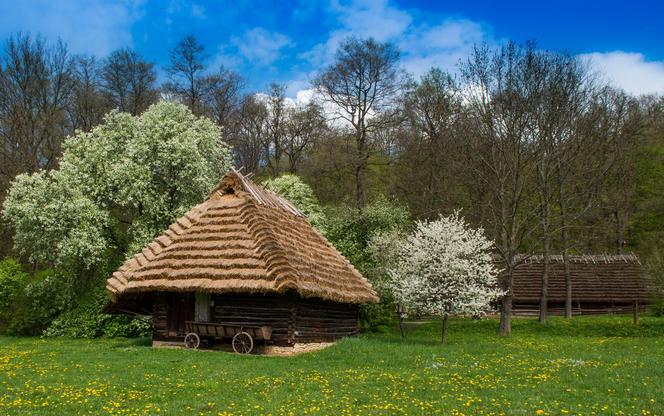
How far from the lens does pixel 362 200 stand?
1581 inches

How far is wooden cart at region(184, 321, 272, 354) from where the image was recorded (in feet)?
66.4

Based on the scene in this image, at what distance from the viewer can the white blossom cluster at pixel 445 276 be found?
22078 millimetres

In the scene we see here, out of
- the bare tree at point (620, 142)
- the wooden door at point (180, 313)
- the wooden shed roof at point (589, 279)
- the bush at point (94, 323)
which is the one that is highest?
the bare tree at point (620, 142)

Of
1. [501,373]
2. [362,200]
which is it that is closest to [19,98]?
[362,200]

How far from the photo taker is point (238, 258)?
68.9 feet

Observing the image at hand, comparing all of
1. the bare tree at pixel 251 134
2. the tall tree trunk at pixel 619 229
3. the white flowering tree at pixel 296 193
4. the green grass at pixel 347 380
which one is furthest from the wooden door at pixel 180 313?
the tall tree trunk at pixel 619 229

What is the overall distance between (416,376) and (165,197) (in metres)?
18.3

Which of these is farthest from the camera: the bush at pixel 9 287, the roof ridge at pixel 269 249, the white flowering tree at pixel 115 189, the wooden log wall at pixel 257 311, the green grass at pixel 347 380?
the bush at pixel 9 287

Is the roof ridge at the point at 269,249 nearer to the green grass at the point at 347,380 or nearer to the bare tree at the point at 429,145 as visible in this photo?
the green grass at the point at 347,380

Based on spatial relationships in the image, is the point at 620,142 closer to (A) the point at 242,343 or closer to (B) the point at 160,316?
(A) the point at 242,343

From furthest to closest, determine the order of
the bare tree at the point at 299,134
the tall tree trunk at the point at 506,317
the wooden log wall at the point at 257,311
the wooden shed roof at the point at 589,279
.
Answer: the bare tree at the point at 299,134 → the wooden shed roof at the point at 589,279 → the tall tree trunk at the point at 506,317 → the wooden log wall at the point at 257,311

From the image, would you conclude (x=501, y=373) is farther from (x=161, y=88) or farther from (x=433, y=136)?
(x=161, y=88)

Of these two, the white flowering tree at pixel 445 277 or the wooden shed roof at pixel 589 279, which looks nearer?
the white flowering tree at pixel 445 277

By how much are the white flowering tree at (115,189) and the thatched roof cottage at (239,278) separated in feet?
14.7
